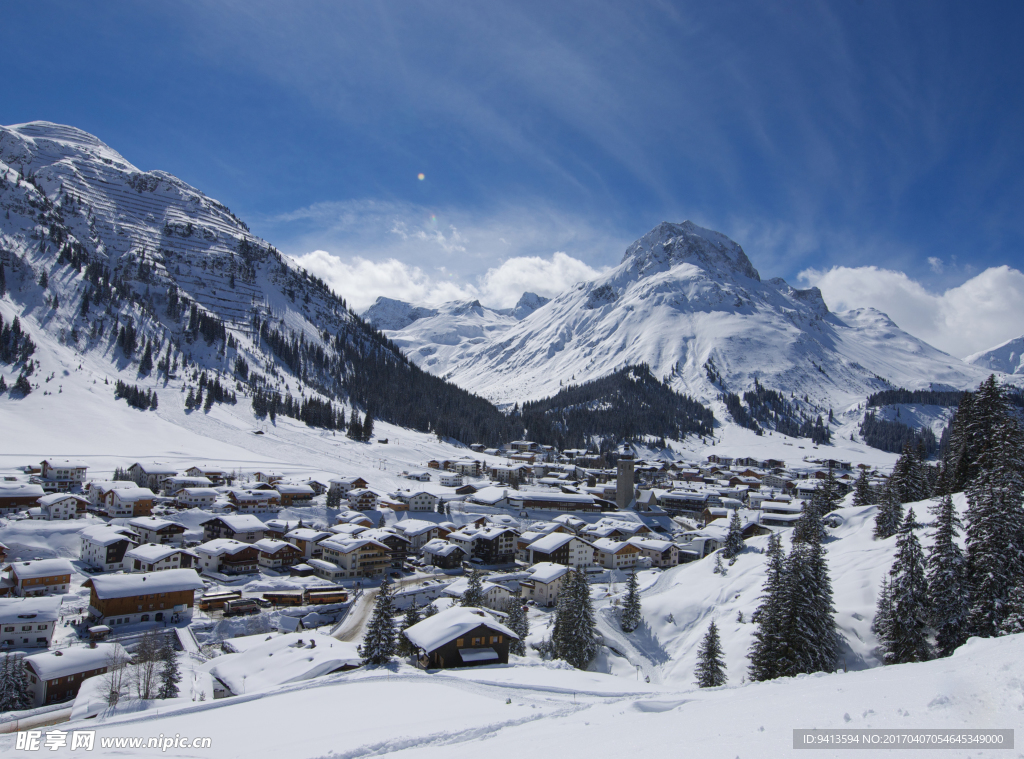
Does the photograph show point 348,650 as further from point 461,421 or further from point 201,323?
point 201,323

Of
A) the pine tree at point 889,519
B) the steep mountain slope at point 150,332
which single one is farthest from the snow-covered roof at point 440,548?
the steep mountain slope at point 150,332

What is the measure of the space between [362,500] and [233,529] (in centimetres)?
2168

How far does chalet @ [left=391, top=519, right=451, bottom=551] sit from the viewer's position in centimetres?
7469

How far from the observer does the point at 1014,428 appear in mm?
35594

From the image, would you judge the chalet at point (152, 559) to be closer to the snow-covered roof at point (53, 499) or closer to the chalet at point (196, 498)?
the snow-covered roof at point (53, 499)

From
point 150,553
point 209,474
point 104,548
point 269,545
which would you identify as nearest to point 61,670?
point 150,553

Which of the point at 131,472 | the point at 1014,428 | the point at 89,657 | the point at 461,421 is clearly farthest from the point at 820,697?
the point at 461,421

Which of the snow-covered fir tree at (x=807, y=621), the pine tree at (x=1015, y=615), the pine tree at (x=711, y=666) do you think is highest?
the pine tree at (x=1015, y=615)

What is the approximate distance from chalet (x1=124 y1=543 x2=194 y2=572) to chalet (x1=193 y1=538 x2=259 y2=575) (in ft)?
11.8

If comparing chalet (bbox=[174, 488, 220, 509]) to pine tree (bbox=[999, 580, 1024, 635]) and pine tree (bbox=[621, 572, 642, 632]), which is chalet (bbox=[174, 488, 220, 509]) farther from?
pine tree (bbox=[999, 580, 1024, 635])

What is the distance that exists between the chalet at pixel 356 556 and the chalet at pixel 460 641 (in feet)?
96.7

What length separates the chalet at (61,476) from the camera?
75000 mm

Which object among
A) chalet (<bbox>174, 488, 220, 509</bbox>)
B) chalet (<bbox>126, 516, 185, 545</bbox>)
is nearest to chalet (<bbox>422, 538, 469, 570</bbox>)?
chalet (<bbox>126, 516, 185, 545</bbox>)

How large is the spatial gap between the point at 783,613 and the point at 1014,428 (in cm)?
2128
